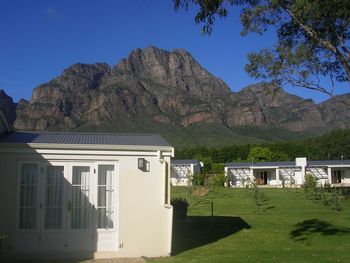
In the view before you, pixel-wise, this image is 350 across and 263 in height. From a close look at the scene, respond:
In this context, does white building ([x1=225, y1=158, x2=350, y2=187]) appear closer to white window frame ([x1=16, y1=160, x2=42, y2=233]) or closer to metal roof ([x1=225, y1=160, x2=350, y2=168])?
metal roof ([x1=225, y1=160, x2=350, y2=168])

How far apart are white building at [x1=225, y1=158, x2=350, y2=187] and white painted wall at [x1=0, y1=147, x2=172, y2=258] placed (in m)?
41.4

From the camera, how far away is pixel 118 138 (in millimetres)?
13062

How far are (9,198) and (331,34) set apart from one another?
9.65 metres

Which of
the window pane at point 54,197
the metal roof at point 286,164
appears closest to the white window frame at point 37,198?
the window pane at point 54,197

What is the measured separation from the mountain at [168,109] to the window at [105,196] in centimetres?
9673

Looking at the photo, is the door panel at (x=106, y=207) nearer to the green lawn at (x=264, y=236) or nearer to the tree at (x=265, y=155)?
the green lawn at (x=264, y=236)

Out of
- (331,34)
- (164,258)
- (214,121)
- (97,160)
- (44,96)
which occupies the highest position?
(44,96)

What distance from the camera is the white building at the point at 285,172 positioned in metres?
54.2

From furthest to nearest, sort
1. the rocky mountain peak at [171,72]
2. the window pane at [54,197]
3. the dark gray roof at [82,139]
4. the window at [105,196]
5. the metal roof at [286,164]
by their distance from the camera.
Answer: the rocky mountain peak at [171,72]
the metal roof at [286,164]
the dark gray roof at [82,139]
the window at [105,196]
the window pane at [54,197]

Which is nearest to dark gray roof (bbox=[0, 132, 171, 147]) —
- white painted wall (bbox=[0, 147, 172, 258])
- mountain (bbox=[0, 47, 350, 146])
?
white painted wall (bbox=[0, 147, 172, 258])

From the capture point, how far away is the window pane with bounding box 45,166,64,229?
11.1 m

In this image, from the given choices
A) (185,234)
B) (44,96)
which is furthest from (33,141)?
(44,96)

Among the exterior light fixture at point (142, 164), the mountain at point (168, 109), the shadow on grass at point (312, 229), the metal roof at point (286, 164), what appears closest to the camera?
the exterior light fixture at point (142, 164)

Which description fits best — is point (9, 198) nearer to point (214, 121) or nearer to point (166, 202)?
point (166, 202)
